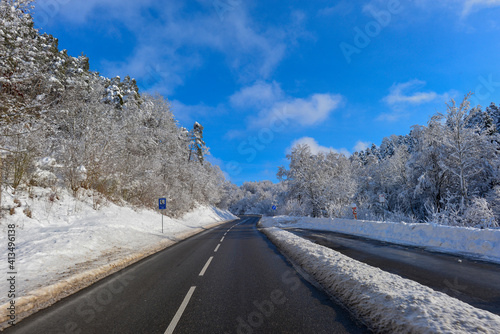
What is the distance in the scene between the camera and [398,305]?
352 cm

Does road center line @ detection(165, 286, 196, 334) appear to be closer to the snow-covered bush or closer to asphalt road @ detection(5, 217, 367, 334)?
asphalt road @ detection(5, 217, 367, 334)

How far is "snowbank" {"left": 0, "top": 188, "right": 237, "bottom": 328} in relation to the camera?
499cm

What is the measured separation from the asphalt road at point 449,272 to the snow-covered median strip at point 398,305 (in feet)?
3.05

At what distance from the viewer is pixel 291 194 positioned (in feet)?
128

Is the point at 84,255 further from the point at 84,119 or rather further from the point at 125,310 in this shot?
the point at 84,119

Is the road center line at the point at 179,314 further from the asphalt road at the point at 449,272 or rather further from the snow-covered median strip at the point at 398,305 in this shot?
the asphalt road at the point at 449,272

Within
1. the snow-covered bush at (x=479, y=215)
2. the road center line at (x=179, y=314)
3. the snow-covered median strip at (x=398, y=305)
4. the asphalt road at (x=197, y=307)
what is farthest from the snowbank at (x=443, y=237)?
the road center line at (x=179, y=314)

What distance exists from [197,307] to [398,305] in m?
3.43

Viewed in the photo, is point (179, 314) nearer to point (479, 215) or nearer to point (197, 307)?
point (197, 307)

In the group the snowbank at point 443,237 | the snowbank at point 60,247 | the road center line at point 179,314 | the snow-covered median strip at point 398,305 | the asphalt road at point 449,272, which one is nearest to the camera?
the snow-covered median strip at point 398,305

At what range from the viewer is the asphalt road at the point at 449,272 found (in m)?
4.39

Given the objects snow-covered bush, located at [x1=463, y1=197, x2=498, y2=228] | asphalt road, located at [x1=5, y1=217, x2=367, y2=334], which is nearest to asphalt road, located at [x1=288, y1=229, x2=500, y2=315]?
asphalt road, located at [x1=5, y1=217, x2=367, y2=334]

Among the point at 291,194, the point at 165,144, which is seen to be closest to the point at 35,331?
the point at 165,144

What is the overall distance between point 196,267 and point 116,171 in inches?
667
